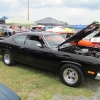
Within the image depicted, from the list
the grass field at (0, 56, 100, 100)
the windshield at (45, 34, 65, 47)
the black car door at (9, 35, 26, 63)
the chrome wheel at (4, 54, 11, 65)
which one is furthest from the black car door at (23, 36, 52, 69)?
the chrome wheel at (4, 54, 11, 65)

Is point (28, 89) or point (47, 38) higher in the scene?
point (47, 38)

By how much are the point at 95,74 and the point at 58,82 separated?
1252mm

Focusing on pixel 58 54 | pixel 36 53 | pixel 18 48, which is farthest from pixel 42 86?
pixel 18 48

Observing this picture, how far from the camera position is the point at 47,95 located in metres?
4.02

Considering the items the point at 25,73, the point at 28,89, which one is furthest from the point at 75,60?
the point at 25,73

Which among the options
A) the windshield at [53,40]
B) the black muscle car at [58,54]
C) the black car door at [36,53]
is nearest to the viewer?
the black muscle car at [58,54]

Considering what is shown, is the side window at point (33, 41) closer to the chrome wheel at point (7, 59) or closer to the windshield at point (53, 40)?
the windshield at point (53, 40)

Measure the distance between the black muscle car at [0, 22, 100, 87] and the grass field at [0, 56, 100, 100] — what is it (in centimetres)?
33

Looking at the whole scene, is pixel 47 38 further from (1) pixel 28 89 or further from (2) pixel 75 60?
(1) pixel 28 89

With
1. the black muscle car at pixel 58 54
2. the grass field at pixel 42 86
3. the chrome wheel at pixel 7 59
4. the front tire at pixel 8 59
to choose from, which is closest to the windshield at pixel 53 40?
the black muscle car at pixel 58 54

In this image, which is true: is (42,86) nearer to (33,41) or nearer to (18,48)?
(33,41)

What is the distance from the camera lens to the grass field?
402 centimetres

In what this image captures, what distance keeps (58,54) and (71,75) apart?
74cm

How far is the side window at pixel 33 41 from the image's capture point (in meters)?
5.41
